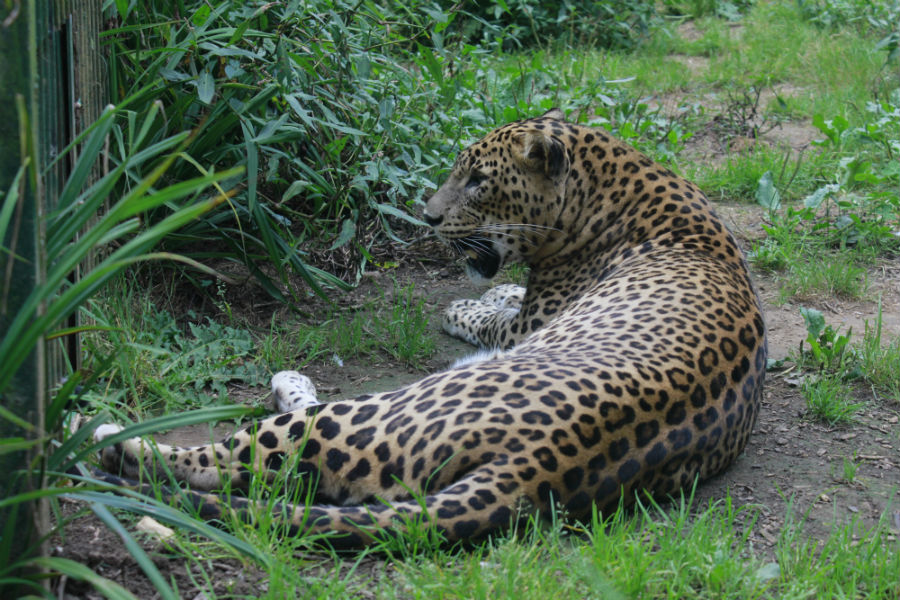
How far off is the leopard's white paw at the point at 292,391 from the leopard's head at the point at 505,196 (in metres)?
1.39

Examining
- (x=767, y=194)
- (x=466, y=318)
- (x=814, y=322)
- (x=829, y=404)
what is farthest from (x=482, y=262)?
(x=767, y=194)

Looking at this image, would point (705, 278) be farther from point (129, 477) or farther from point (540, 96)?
point (540, 96)

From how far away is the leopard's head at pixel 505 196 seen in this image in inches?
222

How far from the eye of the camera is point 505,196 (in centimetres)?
579

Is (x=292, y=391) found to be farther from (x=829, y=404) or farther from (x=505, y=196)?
(x=829, y=404)

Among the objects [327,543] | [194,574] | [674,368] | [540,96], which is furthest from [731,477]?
[540,96]

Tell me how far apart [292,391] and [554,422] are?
1756 mm

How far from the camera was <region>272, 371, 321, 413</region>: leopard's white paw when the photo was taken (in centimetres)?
486

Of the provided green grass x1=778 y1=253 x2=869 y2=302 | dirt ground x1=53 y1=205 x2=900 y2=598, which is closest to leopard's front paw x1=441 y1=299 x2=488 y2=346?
dirt ground x1=53 y1=205 x2=900 y2=598

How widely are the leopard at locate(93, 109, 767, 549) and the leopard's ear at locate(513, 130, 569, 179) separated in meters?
0.02

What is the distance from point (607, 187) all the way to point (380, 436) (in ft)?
8.17

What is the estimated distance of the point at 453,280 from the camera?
7133 mm

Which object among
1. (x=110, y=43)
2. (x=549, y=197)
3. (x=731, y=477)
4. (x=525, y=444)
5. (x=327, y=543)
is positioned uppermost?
(x=110, y=43)

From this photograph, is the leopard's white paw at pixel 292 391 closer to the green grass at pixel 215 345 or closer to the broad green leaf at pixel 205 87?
the green grass at pixel 215 345
